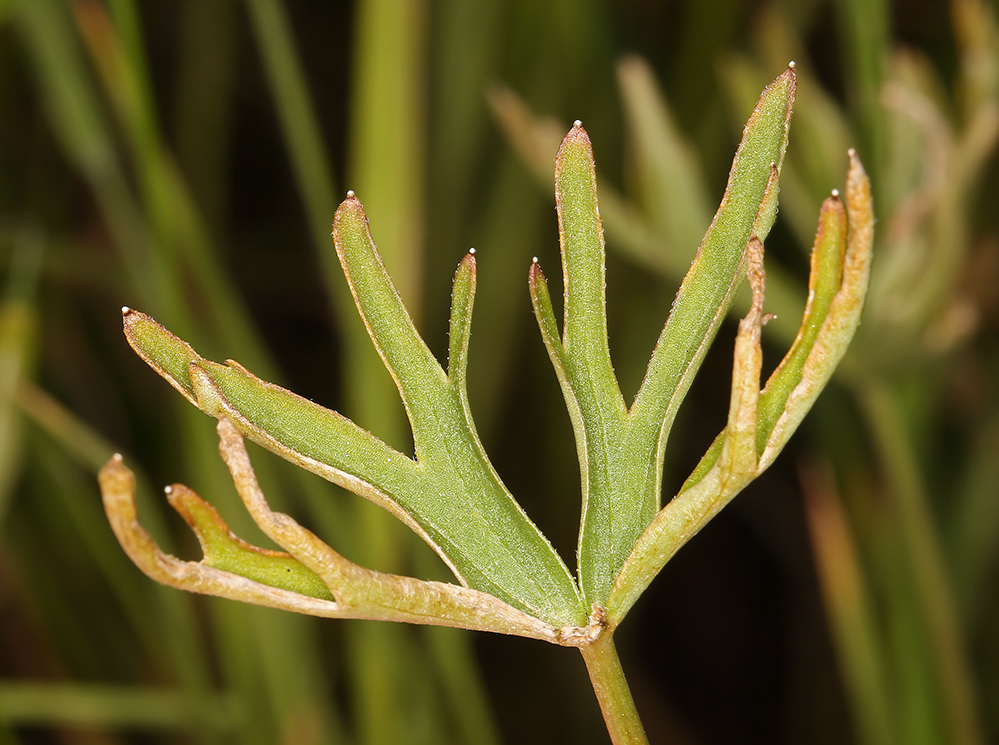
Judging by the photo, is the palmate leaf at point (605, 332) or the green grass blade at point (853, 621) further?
the green grass blade at point (853, 621)

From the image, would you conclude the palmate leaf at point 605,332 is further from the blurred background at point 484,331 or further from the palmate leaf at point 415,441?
the blurred background at point 484,331

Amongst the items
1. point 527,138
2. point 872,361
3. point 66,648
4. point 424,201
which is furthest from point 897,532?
point 66,648

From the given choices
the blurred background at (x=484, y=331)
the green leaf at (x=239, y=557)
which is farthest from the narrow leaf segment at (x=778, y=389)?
the blurred background at (x=484, y=331)

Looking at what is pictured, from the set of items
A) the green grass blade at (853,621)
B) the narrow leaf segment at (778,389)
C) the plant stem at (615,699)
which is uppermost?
the narrow leaf segment at (778,389)

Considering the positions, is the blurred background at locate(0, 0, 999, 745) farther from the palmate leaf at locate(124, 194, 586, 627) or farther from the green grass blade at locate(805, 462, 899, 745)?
the palmate leaf at locate(124, 194, 586, 627)

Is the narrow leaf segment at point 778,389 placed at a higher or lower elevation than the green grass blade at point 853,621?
higher

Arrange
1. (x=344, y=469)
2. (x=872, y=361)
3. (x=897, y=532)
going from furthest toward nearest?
(x=897, y=532) < (x=872, y=361) < (x=344, y=469)

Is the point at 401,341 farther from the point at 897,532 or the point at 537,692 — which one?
the point at 537,692
